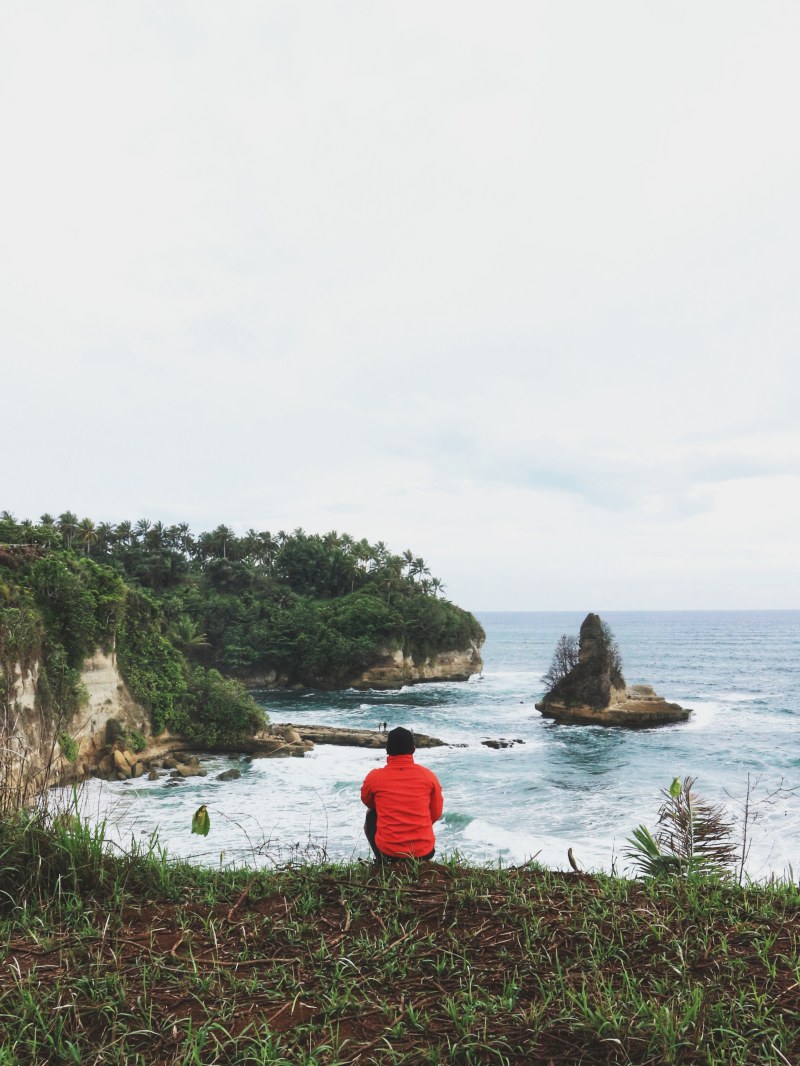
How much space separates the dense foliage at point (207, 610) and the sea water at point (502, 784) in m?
3.49

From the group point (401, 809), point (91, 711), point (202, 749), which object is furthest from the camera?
point (202, 749)

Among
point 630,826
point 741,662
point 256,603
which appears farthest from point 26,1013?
point 741,662

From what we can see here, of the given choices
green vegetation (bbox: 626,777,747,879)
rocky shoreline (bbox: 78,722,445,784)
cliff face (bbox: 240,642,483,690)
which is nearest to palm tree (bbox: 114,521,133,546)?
cliff face (bbox: 240,642,483,690)

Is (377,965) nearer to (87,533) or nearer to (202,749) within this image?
(202,749)

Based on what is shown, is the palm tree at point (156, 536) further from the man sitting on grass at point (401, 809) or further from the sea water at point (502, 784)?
the man sitting on grass at point (401, 809)

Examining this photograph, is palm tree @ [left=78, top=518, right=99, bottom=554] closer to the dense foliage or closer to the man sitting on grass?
the dense foliage

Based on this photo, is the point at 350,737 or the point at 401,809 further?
the point at 350,737

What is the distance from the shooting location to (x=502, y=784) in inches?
965

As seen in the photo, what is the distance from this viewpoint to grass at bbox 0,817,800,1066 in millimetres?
2404

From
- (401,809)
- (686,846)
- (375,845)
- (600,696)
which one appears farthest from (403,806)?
(600,696)

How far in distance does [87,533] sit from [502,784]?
48144mm

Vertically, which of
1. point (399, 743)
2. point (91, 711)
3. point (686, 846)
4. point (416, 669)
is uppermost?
point (399, 743)

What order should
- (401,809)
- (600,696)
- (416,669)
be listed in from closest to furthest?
(401,809)
(600,696)
(416,669)

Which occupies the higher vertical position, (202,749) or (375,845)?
(375,845)
